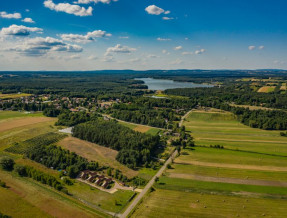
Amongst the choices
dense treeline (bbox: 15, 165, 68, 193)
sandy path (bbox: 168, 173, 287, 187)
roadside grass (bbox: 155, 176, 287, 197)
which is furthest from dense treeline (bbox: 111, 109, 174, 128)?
dense treeline (bbox: 15, 165, 68, 193)

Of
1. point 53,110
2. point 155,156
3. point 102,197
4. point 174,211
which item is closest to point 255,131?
point 155,156

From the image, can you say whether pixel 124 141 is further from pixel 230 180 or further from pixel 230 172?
pixel 230 180

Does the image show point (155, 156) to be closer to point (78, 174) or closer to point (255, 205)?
point (78, 174)

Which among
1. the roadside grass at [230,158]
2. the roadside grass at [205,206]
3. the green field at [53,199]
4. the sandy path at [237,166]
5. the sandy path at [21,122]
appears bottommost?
the roadside grass at [205,206]

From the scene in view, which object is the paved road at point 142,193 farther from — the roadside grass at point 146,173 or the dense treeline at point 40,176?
the dense treeline at point 40,176

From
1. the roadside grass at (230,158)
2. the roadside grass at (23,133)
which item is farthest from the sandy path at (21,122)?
the roadside grass at (230,158)

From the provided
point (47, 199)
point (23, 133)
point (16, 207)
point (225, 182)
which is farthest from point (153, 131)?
point (16, 207)

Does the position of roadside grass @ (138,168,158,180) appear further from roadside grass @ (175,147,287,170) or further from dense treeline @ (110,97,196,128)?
dense treeline @ (110,97,196,128)
